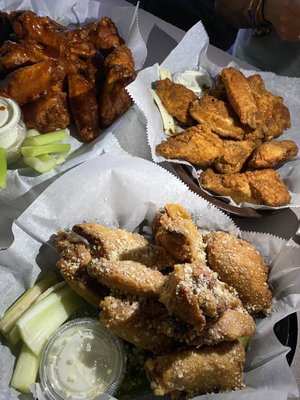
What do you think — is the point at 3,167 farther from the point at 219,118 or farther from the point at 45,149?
the point at 219,118

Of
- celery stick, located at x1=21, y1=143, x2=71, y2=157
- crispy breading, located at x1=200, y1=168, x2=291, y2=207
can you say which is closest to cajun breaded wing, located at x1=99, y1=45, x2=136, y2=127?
celery stick, located at x1=21, y1=143, x2=71, y2=157

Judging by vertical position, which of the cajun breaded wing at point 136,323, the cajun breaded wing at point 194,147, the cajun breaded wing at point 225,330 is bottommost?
the cajun breaded wing at point 136,323

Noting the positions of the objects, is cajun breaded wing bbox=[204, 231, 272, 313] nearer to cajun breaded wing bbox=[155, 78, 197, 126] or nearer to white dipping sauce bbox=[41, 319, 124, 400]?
white dipping sauce bbox=[41, 319, 124, 400]

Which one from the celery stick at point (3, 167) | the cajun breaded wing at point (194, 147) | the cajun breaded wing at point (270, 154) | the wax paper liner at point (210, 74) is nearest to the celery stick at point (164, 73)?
the wax paper liner at point (210, 74)

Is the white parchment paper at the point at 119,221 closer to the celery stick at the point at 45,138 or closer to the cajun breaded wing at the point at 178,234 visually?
the cajun breaded wing at the point at 178,234

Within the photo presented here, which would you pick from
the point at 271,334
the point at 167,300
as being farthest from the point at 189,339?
the point at 271,334

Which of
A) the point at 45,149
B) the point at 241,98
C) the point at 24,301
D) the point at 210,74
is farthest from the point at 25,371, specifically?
the point at 210,74

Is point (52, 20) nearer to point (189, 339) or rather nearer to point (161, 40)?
point (161, 40)

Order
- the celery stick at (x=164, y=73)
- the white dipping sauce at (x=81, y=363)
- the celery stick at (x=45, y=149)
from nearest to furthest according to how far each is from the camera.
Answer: the white dipping sauce at (x=81, y=363)
the celery stick at (x=45, y=149)
the celery stick at (x=164, y=73)
